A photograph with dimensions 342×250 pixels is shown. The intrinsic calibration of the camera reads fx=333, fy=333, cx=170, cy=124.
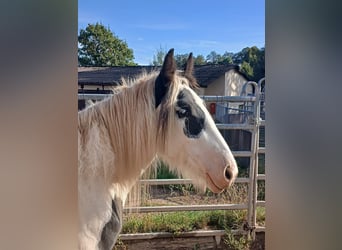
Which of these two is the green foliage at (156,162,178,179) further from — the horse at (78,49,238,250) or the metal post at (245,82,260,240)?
the metal post at (245,82,260,240)

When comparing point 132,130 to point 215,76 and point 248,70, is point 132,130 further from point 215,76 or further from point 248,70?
point 215,76

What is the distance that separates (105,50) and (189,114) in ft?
7.82

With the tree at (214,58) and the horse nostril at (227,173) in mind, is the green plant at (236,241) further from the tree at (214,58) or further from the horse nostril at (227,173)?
the tree at (214,58)

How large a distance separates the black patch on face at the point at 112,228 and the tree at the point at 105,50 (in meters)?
1.60

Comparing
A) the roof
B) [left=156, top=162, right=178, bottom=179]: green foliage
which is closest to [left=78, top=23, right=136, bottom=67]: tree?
the roof

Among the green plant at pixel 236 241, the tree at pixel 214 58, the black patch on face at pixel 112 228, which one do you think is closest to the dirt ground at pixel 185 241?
the green plant at pixel 236 241

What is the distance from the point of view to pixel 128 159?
0.96 m

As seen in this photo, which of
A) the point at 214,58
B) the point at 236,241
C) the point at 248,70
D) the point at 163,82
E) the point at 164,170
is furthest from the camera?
the point at 214,58

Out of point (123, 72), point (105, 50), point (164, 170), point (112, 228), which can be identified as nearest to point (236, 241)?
point (164, 170)

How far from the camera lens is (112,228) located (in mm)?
887
